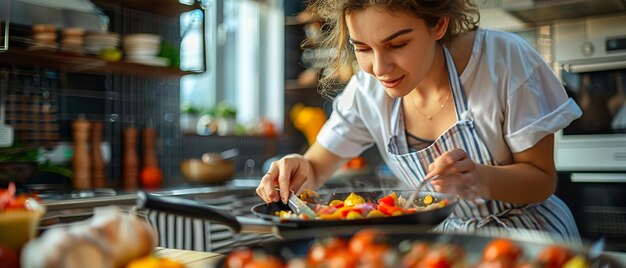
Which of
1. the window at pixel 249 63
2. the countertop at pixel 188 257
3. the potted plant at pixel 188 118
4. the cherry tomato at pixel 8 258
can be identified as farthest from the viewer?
the window at pixel 249 63

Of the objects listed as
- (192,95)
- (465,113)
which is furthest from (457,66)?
(192,95)

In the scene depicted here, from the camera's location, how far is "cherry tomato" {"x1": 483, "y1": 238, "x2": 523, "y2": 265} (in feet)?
1.95

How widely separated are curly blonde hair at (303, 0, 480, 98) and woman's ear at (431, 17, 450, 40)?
1 centimetres

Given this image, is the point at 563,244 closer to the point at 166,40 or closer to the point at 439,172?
the point at 439,172

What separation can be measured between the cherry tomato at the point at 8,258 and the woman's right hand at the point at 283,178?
1.72 ft

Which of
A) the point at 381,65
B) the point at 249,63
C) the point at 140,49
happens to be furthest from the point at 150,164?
the point at 381,65

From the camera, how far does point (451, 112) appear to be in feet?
4.90

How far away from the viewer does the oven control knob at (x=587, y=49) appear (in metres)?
3.03

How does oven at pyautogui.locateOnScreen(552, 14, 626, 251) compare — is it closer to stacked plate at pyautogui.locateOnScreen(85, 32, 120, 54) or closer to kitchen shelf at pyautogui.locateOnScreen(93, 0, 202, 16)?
kitchen shelf at pyautogui.locateOnScreen(93, 0, 202, 16)

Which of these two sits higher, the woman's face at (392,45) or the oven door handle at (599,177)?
the woman's face at (392,45)

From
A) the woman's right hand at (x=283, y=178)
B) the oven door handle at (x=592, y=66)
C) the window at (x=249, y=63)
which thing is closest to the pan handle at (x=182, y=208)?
the woman's right hand at (x=283, y=178)

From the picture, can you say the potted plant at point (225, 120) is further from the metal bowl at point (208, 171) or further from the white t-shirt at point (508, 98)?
the white t-shirt at point (508, 98)

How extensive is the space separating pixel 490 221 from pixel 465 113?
26 cm

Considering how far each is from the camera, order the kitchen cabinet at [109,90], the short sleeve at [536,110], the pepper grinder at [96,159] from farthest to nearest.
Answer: the pepper grinder at [96,159]
the kitchen cabinet at [109,90]
the short sleeve at [536,110]
